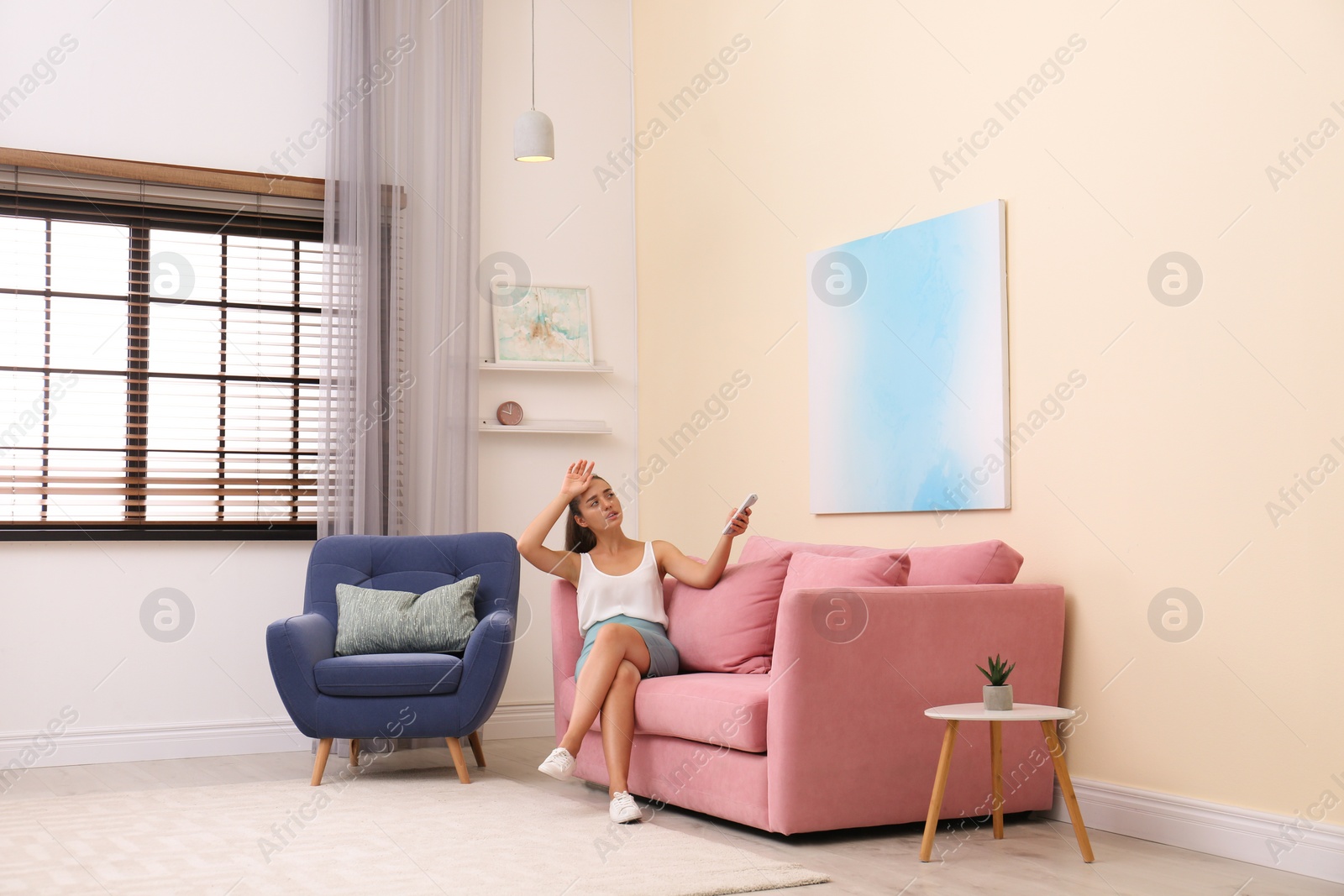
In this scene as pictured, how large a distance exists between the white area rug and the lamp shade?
2496 mm

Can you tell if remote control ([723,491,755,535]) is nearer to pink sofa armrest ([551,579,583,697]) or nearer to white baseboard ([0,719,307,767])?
pink sofa armrest ([551,579,583,697])

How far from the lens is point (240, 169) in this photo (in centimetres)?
540

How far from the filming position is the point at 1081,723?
11.7ft

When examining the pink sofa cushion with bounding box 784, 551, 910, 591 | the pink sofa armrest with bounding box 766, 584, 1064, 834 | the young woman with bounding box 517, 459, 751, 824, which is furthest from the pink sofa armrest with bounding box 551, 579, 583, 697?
the pink sofa armrest with bounding box 766, 584, 1064, 834

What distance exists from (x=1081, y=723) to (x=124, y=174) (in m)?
4.29

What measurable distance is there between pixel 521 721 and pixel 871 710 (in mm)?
2788

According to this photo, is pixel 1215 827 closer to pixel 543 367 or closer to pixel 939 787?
pixel 939 787

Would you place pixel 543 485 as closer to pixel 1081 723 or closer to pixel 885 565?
pixel 885 565

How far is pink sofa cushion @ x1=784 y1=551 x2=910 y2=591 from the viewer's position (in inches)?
142

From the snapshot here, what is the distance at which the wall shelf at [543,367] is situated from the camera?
18.8 feet

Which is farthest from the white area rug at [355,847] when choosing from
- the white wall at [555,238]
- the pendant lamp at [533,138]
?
the pendant lamp at [533,138]

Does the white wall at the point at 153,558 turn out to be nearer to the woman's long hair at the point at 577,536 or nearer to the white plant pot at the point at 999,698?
the woman's long hair at the point at 577,536

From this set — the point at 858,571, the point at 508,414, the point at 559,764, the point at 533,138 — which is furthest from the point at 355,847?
the point at 533,138

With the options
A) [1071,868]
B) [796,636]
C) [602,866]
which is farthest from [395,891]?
[1071,868]
